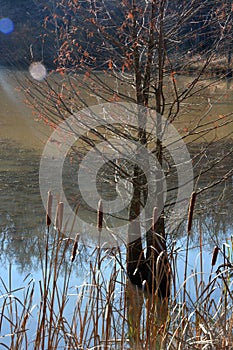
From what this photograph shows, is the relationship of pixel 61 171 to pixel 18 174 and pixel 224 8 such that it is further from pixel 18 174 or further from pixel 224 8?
pixel 224 8

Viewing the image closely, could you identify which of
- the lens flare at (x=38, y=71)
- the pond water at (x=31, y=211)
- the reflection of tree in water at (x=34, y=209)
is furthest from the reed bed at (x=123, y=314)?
the lens flare at (x=38, y=71)

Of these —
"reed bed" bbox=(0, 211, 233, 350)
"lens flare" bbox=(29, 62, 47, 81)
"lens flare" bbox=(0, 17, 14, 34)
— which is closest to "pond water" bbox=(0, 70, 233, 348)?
"lens flare" bbox=(29, 62, 47, 81)

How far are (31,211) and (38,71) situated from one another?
234 centimetres

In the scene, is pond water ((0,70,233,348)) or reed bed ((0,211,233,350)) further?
pond water ((0,70,233,348))

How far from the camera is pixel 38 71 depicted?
4816 millimetres

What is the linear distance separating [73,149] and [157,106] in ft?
2.21

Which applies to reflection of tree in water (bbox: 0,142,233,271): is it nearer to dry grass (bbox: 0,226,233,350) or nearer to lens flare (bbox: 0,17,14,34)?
dry grass (bbox: 0,226,233,350)

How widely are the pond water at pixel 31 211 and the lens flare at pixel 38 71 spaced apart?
1.33 feet

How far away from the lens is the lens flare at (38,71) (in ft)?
15.2

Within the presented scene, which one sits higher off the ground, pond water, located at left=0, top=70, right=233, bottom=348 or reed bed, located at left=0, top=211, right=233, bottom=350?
pond water, located at left=0, top=70, right=233, bottom=348

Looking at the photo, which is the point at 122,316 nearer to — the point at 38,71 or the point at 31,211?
the point at 38,71

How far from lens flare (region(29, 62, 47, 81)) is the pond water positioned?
0.41 meters

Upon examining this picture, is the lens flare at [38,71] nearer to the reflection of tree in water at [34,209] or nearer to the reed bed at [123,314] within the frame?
the reflection of tree in water at [34,209]

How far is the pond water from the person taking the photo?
5.07 m
